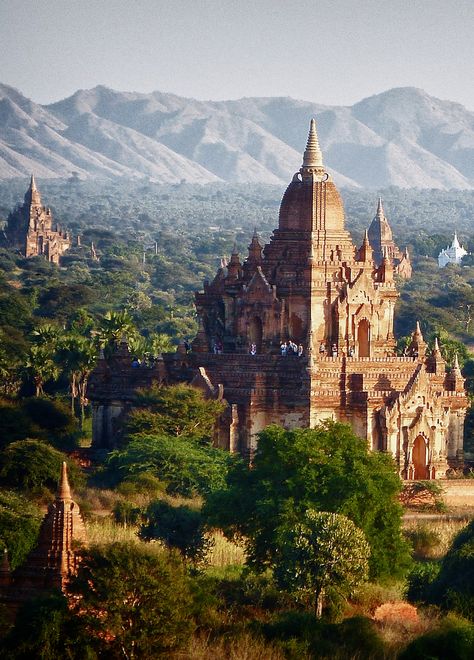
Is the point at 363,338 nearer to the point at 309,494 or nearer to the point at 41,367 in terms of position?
the point at 41,367

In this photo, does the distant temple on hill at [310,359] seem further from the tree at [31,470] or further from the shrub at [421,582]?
the shrub at [421,582]

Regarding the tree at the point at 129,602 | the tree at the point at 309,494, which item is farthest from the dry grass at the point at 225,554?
the tree at the point at 129,602

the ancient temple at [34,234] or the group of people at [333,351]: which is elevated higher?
the ancient temple at [34,234]

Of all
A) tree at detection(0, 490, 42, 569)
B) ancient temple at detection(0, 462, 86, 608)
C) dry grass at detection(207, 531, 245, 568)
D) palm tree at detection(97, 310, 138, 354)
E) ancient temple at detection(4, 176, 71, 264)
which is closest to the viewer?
ancient temple at detection(0, 462, 86, 608)

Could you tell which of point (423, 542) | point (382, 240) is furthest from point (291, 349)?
point (382, 240)

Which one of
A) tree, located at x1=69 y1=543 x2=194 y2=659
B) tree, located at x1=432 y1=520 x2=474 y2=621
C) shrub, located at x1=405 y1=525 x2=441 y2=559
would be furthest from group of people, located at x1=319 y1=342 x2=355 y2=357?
tree, located at x1=69 y1=543 x2=194 y2=659

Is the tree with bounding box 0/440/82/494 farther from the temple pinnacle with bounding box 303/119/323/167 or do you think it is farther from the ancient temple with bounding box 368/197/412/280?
the ancient temple with bounding box 368/197/412/280

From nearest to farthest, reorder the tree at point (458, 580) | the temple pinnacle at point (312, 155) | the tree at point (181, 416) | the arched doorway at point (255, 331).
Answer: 1. the tree at point (458, 580)
2. the tree at point (181, 416)
3. the arched doorway at point (255, 331)
4. the temple pinnacle at point (312, 155)
